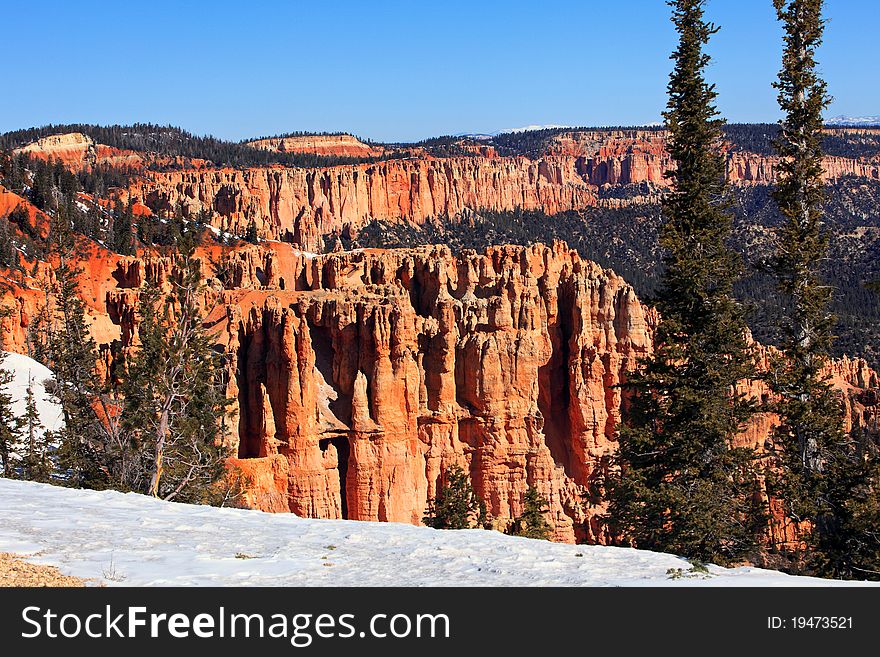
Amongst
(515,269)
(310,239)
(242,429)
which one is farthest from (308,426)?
(310,239)

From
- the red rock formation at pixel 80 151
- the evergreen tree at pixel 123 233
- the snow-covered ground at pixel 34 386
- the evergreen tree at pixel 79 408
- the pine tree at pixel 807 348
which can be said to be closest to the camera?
the pine tree at pixel 807 348

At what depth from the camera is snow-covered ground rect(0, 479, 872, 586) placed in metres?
10.4

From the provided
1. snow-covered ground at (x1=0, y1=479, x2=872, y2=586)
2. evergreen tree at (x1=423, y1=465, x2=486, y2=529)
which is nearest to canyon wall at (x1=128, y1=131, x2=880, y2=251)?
evergreen tree at (x1=423, y1=465, x2=486, y2=529)

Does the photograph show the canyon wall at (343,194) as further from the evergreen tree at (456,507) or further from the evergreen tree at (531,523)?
the evergreen tree at (531,523)

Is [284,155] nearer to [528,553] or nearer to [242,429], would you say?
[242,429]

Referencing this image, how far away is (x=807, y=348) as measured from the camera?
18.4m

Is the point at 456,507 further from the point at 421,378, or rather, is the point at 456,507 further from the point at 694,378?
the point at 694,378

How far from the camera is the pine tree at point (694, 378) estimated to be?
61.1 ft

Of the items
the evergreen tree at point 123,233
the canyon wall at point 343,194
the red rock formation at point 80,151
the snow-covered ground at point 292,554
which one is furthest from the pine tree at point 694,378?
the red rock formation at point 80,151

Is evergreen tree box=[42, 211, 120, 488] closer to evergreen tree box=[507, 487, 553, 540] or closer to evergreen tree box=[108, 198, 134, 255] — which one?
evergreen tree box=[507, 487, 553, 540]

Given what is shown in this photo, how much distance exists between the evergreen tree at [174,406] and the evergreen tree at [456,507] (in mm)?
10033

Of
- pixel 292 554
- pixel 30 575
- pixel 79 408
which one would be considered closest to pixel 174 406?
pixel 79 408

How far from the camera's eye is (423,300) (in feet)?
148

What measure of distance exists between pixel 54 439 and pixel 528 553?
17.3 meters
